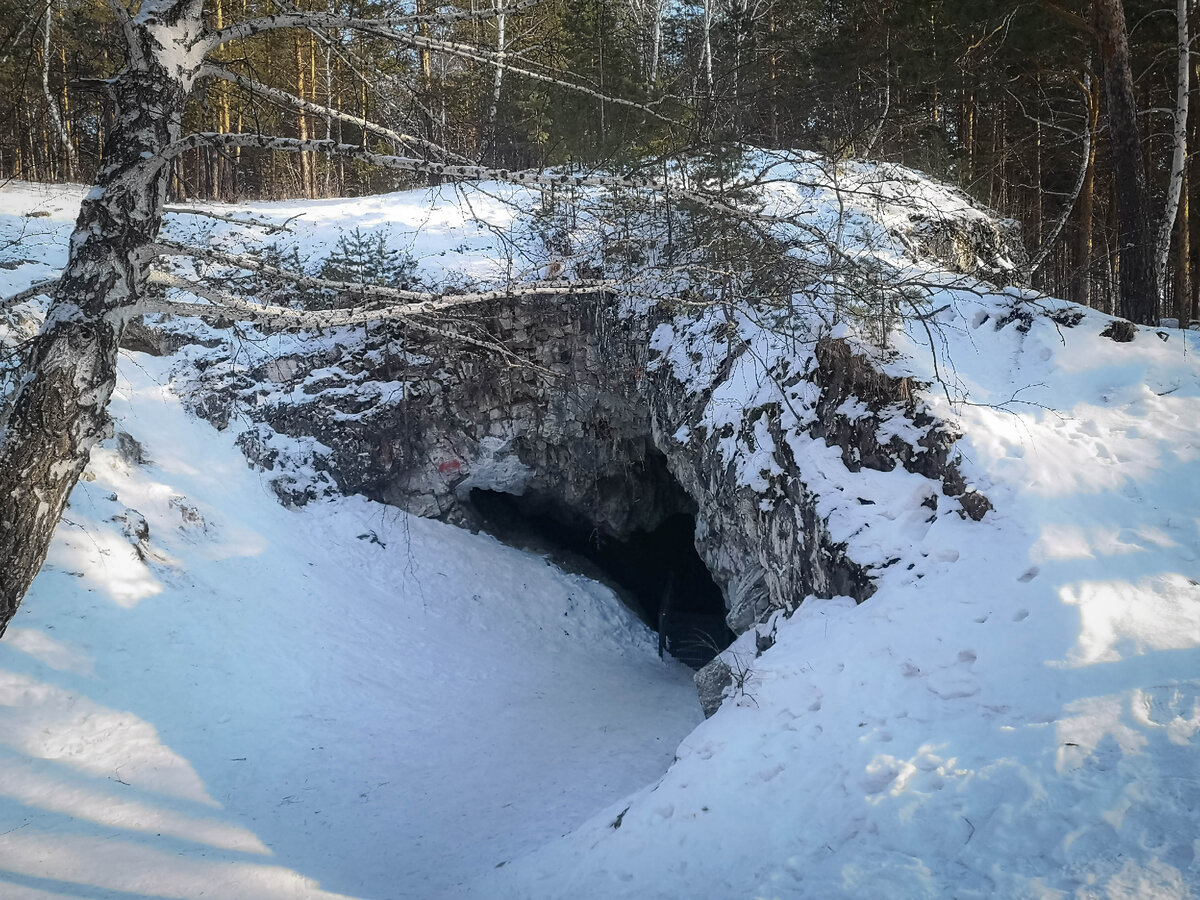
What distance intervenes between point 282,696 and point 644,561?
7210 millimetres

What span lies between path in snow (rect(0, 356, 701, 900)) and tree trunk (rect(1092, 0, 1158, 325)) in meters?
7.04

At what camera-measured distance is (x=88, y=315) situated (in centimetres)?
322

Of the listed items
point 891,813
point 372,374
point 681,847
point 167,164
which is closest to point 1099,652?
point 891,813

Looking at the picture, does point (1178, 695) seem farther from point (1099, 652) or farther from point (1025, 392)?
point (1025, 392)

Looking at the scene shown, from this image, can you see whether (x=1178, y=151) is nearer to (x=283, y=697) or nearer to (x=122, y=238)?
(x=122, y=238)

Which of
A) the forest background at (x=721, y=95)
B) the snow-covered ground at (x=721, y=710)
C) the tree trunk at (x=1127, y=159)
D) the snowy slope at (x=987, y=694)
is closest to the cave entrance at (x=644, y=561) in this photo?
the snow-covered ground at (x=721, y=710)

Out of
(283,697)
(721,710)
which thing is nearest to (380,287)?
(721,710)

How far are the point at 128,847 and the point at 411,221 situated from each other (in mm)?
10827

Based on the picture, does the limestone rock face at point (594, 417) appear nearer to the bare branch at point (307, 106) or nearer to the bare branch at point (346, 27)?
the bare branch at point (307, 106)

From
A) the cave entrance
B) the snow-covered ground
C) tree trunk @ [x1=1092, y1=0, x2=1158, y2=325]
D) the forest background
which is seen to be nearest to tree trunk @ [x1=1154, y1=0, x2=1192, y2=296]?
the forest background

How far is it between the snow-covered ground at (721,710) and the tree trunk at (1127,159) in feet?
6.55

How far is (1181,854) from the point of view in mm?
2920

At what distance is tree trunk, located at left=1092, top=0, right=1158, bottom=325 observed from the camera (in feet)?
26.0

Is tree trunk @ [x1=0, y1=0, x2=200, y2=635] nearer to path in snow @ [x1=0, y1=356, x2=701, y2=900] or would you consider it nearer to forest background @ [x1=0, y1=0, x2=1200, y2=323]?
forest background @ [x1=0, y1=0, x2=1200, y2=323]
